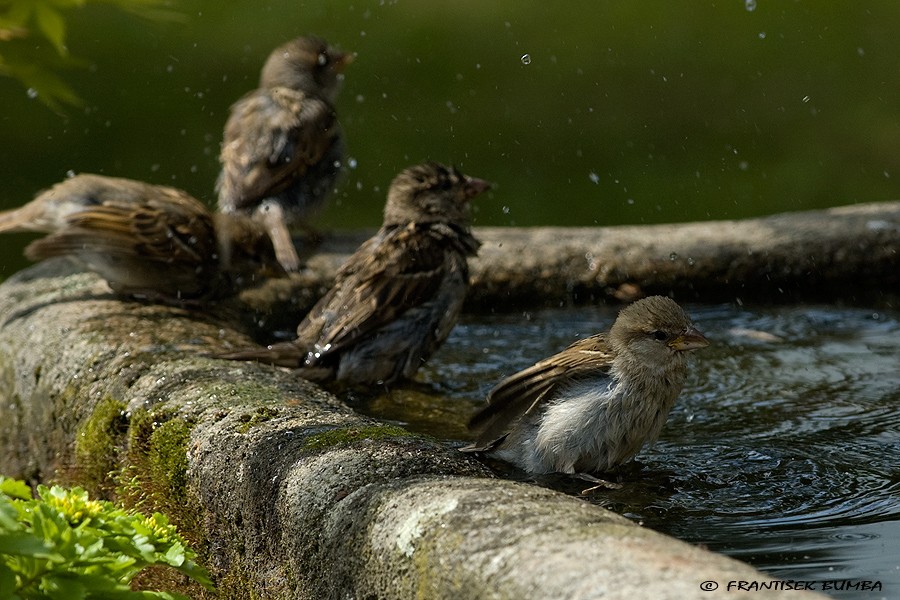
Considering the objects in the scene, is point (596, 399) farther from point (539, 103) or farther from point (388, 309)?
point (539, 103)

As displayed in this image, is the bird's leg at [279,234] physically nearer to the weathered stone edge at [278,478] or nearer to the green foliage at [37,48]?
the weathered stone edge at [278,478]

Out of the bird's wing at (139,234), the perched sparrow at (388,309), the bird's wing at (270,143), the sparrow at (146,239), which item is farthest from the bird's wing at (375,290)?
the bird's wing at (270,143)

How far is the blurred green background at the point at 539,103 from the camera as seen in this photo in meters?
10.8

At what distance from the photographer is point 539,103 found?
41.4 feet

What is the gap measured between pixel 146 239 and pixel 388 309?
1122 mm

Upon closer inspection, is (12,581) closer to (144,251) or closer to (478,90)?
(144,251)


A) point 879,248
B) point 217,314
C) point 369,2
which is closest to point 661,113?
point 369,2

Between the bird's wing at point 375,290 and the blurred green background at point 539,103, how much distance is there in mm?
4668

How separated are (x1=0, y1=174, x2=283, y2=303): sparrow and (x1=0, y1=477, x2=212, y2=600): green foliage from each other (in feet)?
8.28

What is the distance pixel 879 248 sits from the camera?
6141mm

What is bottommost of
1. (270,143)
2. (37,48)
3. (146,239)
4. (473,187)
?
(146,239)

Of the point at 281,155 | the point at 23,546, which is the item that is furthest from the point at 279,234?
the point at 23,546

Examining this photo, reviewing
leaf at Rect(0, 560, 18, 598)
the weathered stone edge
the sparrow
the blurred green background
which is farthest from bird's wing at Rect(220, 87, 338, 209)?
leaf at Rect(0, 560, 18, 598)

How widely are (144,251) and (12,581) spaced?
313 cm
